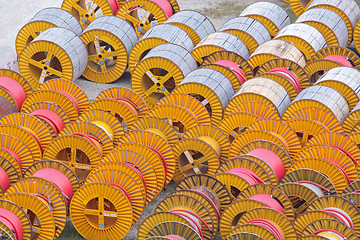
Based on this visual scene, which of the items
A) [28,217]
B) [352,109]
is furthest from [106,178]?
[352,109]

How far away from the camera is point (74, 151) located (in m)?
16.9

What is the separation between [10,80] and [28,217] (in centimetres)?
628

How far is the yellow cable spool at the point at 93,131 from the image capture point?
17.4 metres

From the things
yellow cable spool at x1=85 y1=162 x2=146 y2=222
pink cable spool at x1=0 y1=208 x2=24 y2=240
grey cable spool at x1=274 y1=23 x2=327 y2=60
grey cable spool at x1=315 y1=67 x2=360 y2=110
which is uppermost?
grey cable spool at x1=274 y1=23 x2=327 y2=60

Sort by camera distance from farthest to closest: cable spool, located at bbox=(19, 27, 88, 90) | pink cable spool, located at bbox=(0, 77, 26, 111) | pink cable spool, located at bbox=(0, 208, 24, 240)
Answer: cable spool, located at bbox=(19, 27, 88, 90) → pink cable spool, located at bbox=(0, 77, 26, 111) → pink cable spool, located at bbox=(0, 208, 24, 240)

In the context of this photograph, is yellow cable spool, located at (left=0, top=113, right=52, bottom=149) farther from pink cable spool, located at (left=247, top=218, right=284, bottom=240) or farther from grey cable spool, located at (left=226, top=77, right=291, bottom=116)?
pink cable spool, located at (left=247, top=218, right=284, bottom=240)

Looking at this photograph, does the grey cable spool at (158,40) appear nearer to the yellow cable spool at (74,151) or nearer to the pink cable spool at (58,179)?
the yellow cable spool at (74,151)

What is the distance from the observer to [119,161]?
53.8ft

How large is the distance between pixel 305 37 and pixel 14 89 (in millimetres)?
9276

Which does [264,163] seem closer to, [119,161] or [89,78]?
[119,161]

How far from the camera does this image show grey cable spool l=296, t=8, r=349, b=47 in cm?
2309

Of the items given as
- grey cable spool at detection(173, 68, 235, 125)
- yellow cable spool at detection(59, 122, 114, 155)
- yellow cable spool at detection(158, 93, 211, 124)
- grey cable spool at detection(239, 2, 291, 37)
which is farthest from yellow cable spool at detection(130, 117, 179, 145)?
grey cable spool at detection(239, 2, 291, 37)

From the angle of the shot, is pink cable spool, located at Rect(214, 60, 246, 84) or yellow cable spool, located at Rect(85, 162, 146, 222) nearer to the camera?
yellow cable spool, located at Rect(85, 162, 146, 222)

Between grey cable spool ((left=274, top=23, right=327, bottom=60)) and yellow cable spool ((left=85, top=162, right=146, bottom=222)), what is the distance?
28.3ft
